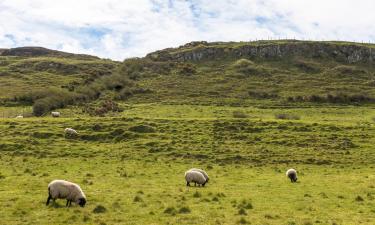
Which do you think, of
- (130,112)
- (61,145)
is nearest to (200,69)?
(130,112)

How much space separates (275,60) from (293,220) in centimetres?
13345

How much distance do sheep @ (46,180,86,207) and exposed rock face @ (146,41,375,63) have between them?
438 feet

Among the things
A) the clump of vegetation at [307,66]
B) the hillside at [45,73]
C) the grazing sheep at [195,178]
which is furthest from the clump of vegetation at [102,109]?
the clump of vegetation at [307,66]

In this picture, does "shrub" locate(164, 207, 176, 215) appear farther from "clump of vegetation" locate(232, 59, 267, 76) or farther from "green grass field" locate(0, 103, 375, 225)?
"clump of vegetation" locate(232, 59, 267, 76)

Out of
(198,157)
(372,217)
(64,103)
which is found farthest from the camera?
(64,103)

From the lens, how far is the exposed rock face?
491 ft

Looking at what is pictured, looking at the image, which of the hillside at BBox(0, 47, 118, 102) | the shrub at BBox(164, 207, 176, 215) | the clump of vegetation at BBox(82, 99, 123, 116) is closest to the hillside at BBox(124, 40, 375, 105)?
the clump of vegetation at BBox(82, 99, 123, 116)

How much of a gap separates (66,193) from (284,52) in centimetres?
14137

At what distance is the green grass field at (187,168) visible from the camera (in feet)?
66.2

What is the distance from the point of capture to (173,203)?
22.2 m

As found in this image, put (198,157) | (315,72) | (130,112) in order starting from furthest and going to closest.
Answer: (315,72)
(130,112)
(198,157)

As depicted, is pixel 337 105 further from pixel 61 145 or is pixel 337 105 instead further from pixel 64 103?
pixel 61 145

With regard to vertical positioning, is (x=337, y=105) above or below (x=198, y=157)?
above

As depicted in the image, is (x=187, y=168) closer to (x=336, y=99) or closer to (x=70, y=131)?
(x=70, y=131)
